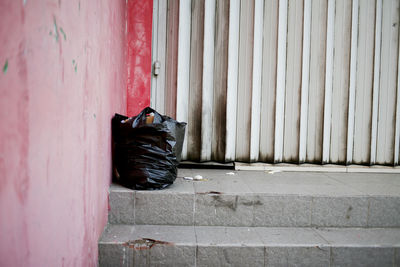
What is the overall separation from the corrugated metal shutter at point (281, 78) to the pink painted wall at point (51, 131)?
4.80ft

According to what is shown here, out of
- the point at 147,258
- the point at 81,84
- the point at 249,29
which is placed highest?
the point at 249,29

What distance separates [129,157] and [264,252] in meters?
1.32

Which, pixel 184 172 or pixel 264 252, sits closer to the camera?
pixel 264 252

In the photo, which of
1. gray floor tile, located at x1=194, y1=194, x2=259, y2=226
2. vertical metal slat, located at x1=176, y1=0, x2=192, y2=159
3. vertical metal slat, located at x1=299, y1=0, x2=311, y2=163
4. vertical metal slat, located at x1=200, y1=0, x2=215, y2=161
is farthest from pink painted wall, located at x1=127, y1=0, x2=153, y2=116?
vertical metal slat, located at x1=299, y1=0, x2=311, y2=163

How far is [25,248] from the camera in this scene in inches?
36.6

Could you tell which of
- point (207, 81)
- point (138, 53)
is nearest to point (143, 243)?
point (207, 81)

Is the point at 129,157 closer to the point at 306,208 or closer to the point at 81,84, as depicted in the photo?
the point at 81,84

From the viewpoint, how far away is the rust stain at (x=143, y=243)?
1.89 meters

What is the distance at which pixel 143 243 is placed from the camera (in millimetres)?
1917

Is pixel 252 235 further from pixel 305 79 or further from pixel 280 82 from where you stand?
pixel 305 79

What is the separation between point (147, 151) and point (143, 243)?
72 centimetres

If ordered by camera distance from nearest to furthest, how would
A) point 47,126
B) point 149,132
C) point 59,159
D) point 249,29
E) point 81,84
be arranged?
point 47,126 < point 59,159 < point 81,84 < point 149,132 < point 249,29

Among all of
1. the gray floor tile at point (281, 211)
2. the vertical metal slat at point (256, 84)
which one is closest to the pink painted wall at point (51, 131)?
the gray floor tile at point (281, 211)

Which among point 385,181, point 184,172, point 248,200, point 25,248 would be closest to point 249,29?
point 184,172
